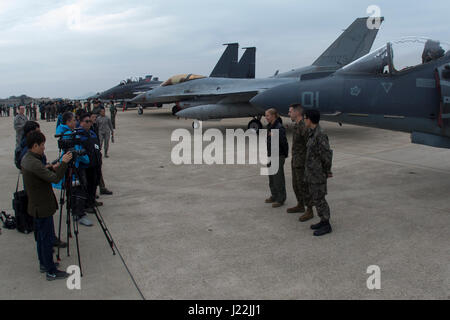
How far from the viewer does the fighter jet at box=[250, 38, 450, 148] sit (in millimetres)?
5578

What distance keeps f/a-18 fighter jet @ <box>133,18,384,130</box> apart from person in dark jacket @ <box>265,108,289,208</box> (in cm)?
865

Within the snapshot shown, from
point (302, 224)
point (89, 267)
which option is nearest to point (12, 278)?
point (89, 267)

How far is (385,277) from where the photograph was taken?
133 inches

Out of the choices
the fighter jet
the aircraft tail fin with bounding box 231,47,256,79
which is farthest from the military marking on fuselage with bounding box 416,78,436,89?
the aircraft tail fin with bounding box 231,47,256,79

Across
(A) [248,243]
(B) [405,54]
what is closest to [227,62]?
(B) [405,54]

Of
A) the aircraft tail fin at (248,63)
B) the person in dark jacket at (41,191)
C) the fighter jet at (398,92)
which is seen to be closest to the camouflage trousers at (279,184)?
the fighter jet at (398,92)

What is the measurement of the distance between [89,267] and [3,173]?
6238mm

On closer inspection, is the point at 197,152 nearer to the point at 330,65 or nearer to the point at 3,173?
the point at 3,173

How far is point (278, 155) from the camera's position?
209 inches

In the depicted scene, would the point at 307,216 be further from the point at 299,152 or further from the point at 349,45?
the point at 349,45

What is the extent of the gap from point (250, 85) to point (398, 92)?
1052 cm

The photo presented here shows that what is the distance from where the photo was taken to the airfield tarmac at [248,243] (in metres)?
3.26
